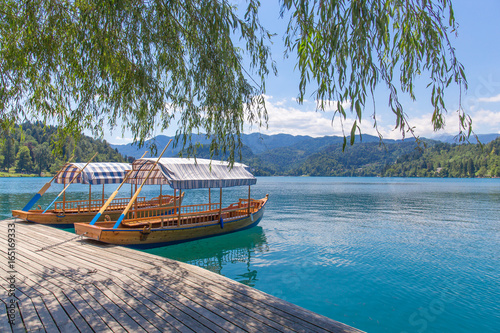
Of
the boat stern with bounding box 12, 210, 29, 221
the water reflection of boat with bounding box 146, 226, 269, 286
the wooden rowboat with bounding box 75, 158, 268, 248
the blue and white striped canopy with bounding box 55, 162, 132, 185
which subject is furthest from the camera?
the blue and white striped canopy with bounding box 55, 162, 132, 185

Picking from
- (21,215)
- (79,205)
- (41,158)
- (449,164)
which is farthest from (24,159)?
(449,164)

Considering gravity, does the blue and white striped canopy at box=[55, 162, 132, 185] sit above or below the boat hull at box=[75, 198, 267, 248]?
above

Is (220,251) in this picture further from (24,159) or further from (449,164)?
(449,164)

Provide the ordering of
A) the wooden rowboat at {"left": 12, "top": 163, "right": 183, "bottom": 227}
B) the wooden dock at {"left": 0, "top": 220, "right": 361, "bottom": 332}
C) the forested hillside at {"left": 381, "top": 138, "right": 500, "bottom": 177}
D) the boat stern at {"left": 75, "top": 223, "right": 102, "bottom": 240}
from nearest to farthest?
the wooden dock at {"left": 0, "top": 220, "right": 361, "bottom": 332} < the boat stern at {"left": 75, "top": 223, "right": 102, "bottom": 240} < the wooden rowboat at {"left": 12, "top": 163, "right": 183, "bottom": 227} < the forested hillside at {"left": 381, "top": 138, "right": 500, "bottom": 177}

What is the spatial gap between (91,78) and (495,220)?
2675cm

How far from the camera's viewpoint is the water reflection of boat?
34.8 ft

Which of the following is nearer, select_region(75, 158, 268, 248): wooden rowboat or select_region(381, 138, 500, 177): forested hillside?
select_region(75, 158, 268, 248): wooden rowboat

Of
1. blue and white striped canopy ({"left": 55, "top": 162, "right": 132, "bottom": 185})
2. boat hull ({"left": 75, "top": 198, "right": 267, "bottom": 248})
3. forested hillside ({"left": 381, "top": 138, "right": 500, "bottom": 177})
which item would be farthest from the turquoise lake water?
forested hillside ({"left": 381, "top": 138, "right": 500, "bottom": 177})

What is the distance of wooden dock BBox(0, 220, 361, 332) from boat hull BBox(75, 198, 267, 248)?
2227 mm

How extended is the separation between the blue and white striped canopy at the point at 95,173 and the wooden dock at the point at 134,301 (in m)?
8.44

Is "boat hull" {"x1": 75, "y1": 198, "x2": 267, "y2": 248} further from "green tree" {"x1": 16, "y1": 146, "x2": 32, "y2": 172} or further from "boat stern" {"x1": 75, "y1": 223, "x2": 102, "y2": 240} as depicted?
"green tree" {"x1": 16, "y1": 146, "x2": 32, "y2": 172}

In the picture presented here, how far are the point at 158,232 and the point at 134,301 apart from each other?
670 centimetres

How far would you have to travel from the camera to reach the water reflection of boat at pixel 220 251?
1062 centimetres

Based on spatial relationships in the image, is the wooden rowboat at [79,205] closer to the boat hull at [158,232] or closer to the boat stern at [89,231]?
the boat hull at [158,232]
